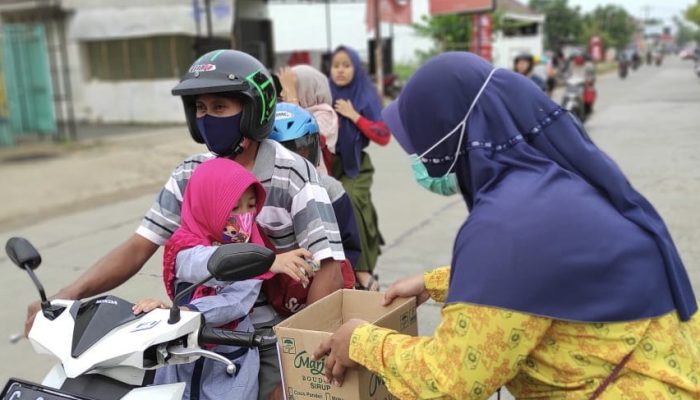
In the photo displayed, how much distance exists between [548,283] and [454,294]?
A: 192 mm

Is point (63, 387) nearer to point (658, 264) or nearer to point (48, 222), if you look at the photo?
point (658, 264)

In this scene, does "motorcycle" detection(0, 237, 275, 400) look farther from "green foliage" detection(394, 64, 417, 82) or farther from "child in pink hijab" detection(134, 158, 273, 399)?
"green foliage" detection(394, 64, 417, 82)

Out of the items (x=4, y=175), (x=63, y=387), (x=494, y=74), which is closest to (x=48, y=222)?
(x=4, y=175)

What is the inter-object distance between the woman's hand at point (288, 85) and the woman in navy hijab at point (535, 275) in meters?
2.42

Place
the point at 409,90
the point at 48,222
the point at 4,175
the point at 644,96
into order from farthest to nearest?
the point at 644,96
the point at 4,175
the point at 48,222
the point at 409,90

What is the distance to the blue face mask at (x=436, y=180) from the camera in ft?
5.72

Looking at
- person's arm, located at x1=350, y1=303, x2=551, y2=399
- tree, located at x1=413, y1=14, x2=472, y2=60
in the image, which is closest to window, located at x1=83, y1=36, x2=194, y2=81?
tree, located at x1=413, y1=14, x2=472, y2=60

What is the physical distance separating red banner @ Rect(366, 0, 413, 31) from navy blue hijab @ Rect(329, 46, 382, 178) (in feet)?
46.6

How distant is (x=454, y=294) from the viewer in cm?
149

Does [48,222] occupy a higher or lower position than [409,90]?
lower

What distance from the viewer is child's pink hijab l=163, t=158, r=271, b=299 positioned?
6.22 ft

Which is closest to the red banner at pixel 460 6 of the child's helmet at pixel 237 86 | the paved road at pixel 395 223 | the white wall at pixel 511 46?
the paved road at pixel 395 223

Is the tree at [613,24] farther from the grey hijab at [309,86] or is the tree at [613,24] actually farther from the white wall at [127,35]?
the grey hijab at [309,86]

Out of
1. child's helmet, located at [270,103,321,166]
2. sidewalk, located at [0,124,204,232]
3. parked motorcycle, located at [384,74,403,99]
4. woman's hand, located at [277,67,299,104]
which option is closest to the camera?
child's helmet, located at [270,103,321,166]
